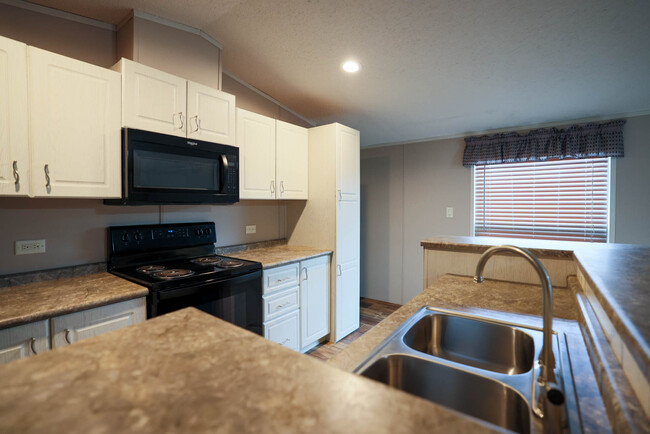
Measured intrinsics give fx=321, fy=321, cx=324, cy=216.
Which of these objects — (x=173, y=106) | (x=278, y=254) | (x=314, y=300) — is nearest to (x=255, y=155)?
(x=173, y=106)

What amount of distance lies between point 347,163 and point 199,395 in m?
2.83

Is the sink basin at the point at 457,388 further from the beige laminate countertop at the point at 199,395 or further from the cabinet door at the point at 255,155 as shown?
the cabinet door at the point at 255,155

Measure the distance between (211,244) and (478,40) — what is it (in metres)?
2.39

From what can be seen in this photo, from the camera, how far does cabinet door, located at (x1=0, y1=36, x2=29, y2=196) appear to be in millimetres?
1433

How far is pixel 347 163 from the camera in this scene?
3121 millimetres

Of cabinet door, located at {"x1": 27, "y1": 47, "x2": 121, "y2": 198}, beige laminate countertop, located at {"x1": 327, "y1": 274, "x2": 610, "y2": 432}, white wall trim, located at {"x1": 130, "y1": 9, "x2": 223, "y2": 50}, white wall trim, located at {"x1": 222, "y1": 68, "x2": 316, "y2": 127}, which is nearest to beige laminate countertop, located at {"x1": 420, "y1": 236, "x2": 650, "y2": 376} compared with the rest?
beige laminate countertop, located at {"x1": 327, "y1": 274, "x2": 610, "y2": 432}

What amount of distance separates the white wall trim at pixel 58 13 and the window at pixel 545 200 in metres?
3.49

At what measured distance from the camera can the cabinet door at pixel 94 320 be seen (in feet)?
4.72

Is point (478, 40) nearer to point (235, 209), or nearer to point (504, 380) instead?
point (504, 380)

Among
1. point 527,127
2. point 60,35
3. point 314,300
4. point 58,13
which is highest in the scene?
point 58,13

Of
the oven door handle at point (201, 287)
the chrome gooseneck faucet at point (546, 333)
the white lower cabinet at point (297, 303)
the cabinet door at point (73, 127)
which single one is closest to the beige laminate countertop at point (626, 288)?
the chrome gooseneck faucet at point (546, 333)

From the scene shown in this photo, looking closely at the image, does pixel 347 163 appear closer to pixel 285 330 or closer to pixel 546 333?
pixel 285 330

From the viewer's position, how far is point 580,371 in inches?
31.8

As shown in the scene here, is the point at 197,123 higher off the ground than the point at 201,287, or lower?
higher
